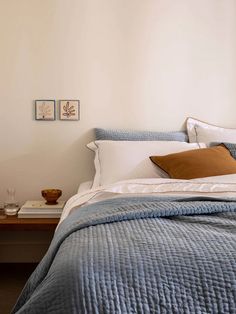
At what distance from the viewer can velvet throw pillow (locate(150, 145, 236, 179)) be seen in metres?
2.48

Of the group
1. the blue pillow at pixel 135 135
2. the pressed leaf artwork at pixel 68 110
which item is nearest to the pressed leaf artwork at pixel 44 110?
the pressed leaf artwork at pixel 68 110

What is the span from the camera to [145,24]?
10.2 feet

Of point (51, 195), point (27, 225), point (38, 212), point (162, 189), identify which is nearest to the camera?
point (162, 189)

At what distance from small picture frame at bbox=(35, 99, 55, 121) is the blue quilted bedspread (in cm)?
172

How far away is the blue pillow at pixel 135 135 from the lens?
9.87ft

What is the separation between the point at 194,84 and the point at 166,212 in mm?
1857

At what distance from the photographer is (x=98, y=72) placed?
3.09m

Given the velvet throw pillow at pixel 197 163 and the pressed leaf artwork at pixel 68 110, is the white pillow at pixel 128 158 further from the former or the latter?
the pressed leaf artwork at pixel 68 110

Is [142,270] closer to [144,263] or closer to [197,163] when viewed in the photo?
[144,263]

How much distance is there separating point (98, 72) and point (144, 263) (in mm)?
2133

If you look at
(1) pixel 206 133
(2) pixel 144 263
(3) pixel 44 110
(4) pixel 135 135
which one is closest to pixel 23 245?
(3) pixel 44 110

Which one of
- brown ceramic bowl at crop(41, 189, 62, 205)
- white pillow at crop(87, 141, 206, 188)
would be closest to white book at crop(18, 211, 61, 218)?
brown ceramic bowl at crop(41, 189, 62, 205)

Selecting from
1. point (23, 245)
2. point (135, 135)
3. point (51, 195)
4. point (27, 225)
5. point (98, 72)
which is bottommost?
point (23, 245)

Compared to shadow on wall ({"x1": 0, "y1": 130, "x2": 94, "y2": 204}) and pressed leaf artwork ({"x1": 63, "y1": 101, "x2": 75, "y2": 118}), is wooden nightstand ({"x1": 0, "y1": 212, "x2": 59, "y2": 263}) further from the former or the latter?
pressed leaf artwork ({"x1": 63, "y1": 101, "x2": 75, "y2": 118})
